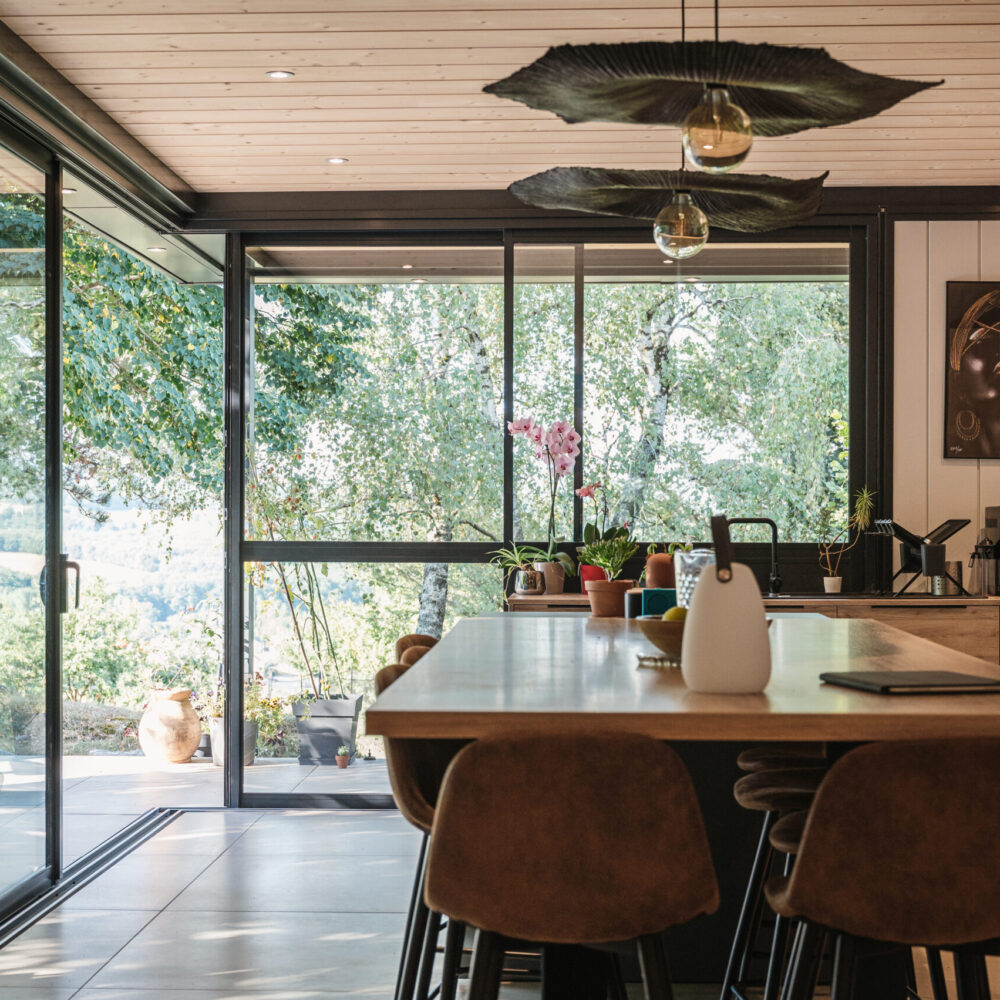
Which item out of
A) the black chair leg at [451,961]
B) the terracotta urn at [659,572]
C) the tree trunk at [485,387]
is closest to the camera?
the black chair leg at [451,961]

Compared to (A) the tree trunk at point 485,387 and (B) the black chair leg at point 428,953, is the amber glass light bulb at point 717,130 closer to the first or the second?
(B) the black chair leg at point 428,953

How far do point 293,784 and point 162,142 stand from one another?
9.68ft

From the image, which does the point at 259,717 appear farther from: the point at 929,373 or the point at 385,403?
the point at 929,373

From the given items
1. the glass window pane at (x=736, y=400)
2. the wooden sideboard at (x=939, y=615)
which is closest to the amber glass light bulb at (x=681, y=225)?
the wooden sideboard at (x=939, y=615)

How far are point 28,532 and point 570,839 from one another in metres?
2.84

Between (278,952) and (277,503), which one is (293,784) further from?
(278,952)

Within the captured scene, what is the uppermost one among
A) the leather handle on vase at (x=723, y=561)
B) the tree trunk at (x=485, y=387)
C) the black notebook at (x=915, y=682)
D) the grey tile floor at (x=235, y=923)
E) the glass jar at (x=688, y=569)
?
the tree trunk at (x=485, y=387)

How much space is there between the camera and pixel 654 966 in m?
1.65

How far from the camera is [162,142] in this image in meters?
4.48

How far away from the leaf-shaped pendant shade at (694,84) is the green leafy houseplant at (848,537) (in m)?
3.06

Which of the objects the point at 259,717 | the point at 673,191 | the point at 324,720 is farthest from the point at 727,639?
the point at 259,717

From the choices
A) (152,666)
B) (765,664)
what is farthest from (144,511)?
(765,664)

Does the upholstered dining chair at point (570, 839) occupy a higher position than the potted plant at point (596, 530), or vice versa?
the potted plant at point (596, 530)

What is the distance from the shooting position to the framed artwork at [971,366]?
17.1ft
